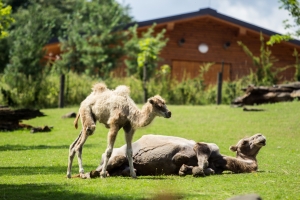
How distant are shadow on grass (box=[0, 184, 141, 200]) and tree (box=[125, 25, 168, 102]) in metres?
22.6

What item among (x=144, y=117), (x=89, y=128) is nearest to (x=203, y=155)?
(x=144, y=117)

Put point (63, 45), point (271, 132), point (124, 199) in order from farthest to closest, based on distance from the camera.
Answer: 1. point (63, 45)
2. point (271, 132)
3. point (124, 199)

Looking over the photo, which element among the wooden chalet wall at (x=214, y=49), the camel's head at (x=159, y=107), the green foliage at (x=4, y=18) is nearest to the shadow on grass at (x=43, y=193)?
the camel's head at (x=159, y=107)

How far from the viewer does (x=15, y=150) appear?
1781 cm

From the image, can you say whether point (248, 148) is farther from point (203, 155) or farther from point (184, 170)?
point (184, 170)

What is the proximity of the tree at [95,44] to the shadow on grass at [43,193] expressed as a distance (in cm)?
2675

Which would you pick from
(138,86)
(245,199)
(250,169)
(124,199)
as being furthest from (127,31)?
(245,199)

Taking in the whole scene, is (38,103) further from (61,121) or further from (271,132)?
(271,132)

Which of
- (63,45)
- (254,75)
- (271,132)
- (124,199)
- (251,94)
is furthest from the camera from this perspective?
(63,45)

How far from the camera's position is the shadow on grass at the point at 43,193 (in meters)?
10.3

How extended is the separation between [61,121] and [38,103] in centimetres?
683

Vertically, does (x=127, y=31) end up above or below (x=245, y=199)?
above

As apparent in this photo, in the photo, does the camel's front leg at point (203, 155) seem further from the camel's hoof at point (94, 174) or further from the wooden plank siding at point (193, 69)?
the wooden plank siding at point (193, 69)

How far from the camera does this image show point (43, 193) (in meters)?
10.6
